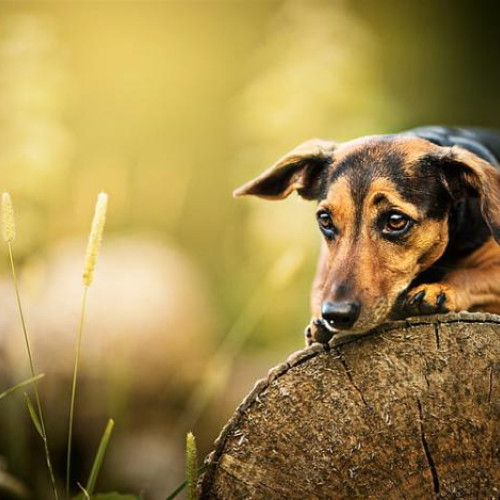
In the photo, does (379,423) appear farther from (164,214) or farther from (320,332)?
(164,214)

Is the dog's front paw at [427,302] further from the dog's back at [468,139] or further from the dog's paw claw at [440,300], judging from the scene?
the dog's back at [468,139]

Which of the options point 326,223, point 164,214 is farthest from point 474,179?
point 164,214

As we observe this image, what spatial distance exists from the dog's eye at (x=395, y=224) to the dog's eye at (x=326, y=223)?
229mm

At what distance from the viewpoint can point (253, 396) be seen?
3.20m

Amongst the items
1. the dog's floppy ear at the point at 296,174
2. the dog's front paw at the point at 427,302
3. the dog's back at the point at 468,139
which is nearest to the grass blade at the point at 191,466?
the dog's front paw at the point at 427,302

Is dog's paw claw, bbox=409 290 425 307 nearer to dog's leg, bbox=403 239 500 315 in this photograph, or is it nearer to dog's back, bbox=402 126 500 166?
dog's leg, bbox=403 239 500 315

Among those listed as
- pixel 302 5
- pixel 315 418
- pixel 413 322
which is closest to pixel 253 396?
pixel 315 418

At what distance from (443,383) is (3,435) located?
12.0ft

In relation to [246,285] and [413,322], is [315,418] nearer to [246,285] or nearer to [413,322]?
[413,322]

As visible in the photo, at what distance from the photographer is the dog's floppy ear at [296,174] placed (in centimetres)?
415

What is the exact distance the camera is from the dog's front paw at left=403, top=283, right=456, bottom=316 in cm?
359

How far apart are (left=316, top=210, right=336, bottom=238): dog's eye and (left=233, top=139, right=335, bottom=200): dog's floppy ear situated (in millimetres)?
311

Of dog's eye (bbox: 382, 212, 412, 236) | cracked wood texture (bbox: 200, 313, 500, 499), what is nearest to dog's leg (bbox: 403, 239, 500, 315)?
dog's eye (bbox: 382, 212, 412, 236)

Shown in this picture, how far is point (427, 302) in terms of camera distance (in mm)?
3592
